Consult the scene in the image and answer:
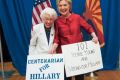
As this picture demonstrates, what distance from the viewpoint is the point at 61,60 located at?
265 centimetres

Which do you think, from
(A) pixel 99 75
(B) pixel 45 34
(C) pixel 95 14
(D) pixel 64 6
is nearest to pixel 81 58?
(B) pixel 45 34

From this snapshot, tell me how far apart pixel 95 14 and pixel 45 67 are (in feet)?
5.73

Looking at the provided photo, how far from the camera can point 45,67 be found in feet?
8.71

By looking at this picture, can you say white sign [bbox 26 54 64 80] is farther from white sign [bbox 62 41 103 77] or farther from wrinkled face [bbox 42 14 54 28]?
wrinkled face [bbox 42 14 54 28]

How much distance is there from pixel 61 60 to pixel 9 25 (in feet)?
5.88

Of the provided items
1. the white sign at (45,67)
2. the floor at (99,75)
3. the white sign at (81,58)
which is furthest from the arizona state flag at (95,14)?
the white sign at (45,67)

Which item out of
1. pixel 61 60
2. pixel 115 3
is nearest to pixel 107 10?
pixel 115 3

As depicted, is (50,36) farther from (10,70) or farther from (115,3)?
(10,70)

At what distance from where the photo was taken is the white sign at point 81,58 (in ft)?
8.86

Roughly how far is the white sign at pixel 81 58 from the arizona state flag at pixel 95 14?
1209 millimetres

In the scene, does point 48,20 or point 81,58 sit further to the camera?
point 81,58

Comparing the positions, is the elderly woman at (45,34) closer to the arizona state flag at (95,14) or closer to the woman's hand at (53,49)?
the woman's hand at (53,49)

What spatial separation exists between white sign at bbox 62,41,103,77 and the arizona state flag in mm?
1209

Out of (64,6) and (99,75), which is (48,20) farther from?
(99,75)
